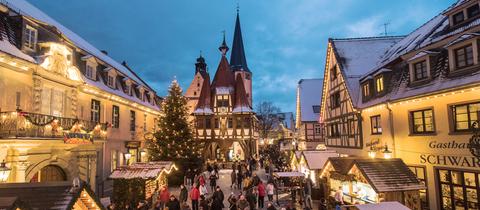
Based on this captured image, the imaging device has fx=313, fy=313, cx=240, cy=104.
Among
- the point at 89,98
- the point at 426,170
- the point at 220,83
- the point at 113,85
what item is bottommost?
the point at 426,170

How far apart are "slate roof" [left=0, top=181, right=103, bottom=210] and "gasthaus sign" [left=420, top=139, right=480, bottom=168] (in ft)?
42.8

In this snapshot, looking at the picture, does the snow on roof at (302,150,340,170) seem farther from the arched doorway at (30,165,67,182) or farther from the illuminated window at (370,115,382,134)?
the arched doorway at (30,165,67,182)

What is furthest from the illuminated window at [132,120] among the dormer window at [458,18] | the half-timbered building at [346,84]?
the dormer window at [458,18]

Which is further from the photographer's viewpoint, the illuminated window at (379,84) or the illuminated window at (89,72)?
the illuminated window at (89,72)

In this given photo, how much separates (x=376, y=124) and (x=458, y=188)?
6321mm

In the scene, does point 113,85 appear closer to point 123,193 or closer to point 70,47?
point 70,47

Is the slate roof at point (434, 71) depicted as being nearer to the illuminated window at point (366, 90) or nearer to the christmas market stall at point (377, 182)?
the illuminated window at point (366, 90)

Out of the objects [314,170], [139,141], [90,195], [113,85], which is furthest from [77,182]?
[139,141]

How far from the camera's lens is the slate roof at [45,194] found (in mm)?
5711

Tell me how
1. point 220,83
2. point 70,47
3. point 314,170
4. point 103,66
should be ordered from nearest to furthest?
point 70,47
point 314,170
point 103,66
point 220,83

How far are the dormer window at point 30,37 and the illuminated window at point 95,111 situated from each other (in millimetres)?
5735

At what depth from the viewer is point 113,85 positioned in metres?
22.7

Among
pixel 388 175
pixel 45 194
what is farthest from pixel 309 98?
pixel 45 194

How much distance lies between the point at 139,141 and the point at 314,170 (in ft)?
48.2
